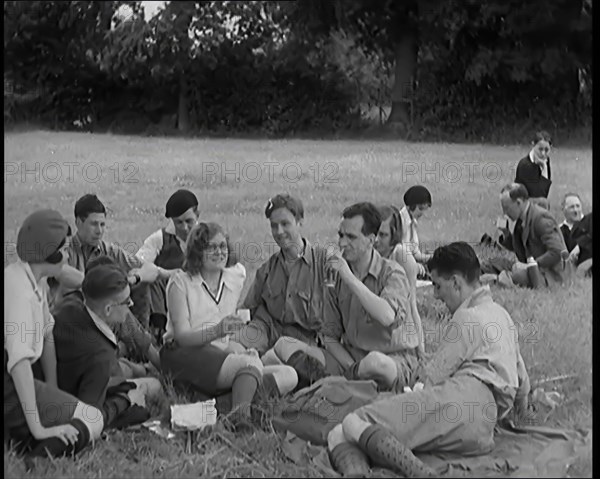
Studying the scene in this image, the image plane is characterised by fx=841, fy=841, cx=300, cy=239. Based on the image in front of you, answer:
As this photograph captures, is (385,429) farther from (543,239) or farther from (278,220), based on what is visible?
(543,239)

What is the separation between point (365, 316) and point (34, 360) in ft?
4.07

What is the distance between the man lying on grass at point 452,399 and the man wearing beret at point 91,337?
0.79 metres

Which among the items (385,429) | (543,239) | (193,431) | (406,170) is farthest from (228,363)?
(406,170)

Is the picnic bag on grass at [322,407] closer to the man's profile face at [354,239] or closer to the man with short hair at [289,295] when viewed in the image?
the man with short hair at [289,295]

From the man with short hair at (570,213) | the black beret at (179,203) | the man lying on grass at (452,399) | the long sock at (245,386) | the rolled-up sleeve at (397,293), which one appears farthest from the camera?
the man with short hair at (570,213)

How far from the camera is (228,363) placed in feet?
10.0

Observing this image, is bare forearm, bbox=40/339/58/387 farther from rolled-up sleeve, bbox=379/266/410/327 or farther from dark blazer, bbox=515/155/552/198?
dark blazer, bbox=515/155/552/198

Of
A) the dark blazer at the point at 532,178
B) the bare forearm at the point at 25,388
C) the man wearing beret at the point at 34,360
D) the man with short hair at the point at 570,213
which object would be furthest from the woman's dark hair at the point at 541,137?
the bare forearm at the point at 25,388

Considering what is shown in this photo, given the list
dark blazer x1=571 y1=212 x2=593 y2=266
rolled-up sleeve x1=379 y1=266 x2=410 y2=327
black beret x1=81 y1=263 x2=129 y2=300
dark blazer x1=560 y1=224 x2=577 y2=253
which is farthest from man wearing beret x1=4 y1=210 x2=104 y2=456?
dark blazer x1=560 y1=224 x2=577 y2=253

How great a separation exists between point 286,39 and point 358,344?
8.87ft

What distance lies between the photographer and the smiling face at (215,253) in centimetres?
310

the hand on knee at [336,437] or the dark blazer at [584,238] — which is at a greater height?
the dark blazer at [584,238]

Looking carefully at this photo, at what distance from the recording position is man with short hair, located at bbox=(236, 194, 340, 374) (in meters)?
3.29

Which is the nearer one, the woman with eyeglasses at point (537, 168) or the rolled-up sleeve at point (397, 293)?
the rolled-up sleeve at point (397, 293)
